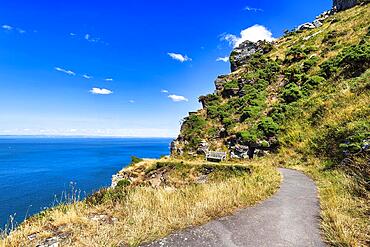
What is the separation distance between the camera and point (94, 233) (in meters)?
5.09

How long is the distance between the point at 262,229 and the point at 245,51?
5085cm

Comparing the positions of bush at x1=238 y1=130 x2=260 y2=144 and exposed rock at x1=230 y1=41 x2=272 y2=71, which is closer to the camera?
bush at x1=238 y1=130 x2=260 y2=144

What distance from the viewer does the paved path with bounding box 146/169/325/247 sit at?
4.72 metres

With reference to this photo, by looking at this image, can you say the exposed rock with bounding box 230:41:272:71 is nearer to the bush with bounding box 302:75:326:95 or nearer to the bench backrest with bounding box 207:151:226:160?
the bush with bounding box 302:75:326:95

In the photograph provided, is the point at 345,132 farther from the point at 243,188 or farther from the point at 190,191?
the point at 190,191

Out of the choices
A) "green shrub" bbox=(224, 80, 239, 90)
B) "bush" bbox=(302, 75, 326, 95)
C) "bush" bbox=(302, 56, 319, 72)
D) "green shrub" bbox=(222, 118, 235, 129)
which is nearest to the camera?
"bush" bbox=(302, 75, 326, 95)

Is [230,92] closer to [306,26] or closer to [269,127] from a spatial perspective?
[269,127]

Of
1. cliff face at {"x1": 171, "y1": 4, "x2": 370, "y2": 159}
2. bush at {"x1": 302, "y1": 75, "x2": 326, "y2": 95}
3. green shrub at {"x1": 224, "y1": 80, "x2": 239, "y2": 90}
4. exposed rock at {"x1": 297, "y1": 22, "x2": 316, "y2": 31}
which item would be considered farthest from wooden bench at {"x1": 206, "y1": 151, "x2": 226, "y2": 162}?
exposed rock at {"x1": 297, "y1": 22, "x2": 316, "y2": 31}

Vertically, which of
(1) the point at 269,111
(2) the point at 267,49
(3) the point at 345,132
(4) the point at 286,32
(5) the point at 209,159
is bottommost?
(5) the point at 209,159

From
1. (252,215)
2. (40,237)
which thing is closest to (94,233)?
(40,237)

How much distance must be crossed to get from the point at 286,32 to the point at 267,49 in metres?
14.2

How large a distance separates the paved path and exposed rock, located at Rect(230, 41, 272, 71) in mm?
45154

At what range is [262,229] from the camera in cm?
539

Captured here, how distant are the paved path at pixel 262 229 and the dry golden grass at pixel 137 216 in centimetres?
34
